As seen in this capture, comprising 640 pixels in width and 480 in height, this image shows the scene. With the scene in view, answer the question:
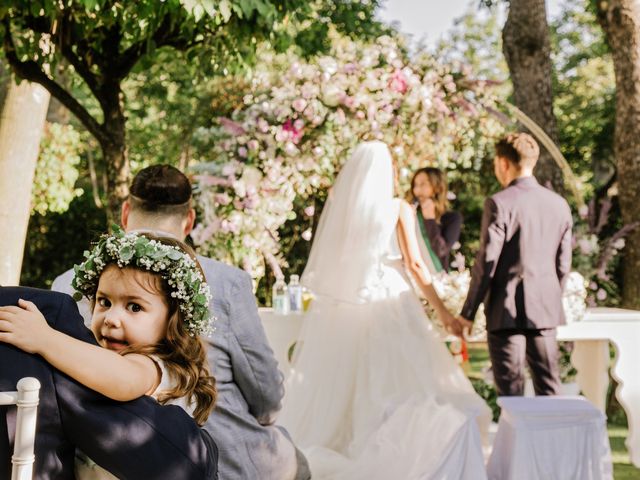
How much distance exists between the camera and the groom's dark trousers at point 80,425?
1467 millimetres

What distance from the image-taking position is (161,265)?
193 centimetres

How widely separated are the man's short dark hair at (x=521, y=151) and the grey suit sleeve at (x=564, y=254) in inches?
17.8

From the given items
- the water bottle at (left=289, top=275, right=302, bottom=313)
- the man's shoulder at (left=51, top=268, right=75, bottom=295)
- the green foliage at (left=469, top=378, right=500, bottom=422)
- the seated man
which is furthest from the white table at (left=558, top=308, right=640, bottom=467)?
the man's shoulder at (left=51, top=268, right=75, bottom=295)

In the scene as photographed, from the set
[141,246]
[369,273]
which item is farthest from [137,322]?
[369,273]

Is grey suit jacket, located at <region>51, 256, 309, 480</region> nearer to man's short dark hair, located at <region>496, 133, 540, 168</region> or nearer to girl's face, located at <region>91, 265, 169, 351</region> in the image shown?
girl's face, located at <region>91, 265, 169, 351</region>

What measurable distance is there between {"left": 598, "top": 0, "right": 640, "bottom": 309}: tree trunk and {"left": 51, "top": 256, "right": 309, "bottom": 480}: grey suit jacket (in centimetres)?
537

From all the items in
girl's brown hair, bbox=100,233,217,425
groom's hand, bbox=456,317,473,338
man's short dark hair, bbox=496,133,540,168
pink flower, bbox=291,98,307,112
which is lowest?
groom's hand, bbox=456,317,473,338

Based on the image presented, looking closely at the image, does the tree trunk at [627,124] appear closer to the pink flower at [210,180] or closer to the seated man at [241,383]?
the pink flower at [210,180]

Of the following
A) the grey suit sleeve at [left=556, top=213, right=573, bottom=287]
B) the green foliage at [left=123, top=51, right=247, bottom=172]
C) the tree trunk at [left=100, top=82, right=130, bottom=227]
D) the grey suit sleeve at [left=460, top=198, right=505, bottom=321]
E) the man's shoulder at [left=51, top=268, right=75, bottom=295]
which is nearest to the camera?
the man's shoulder at [left=51, top=268, right=75, bottom=295]

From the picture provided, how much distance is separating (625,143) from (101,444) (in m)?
6.80

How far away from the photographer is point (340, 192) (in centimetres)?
531

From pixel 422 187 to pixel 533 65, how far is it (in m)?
2.30

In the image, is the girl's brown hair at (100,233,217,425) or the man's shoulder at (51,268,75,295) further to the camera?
the man's shoulder at (51,268,75,295)

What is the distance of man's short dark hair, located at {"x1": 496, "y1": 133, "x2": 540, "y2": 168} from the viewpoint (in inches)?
192
